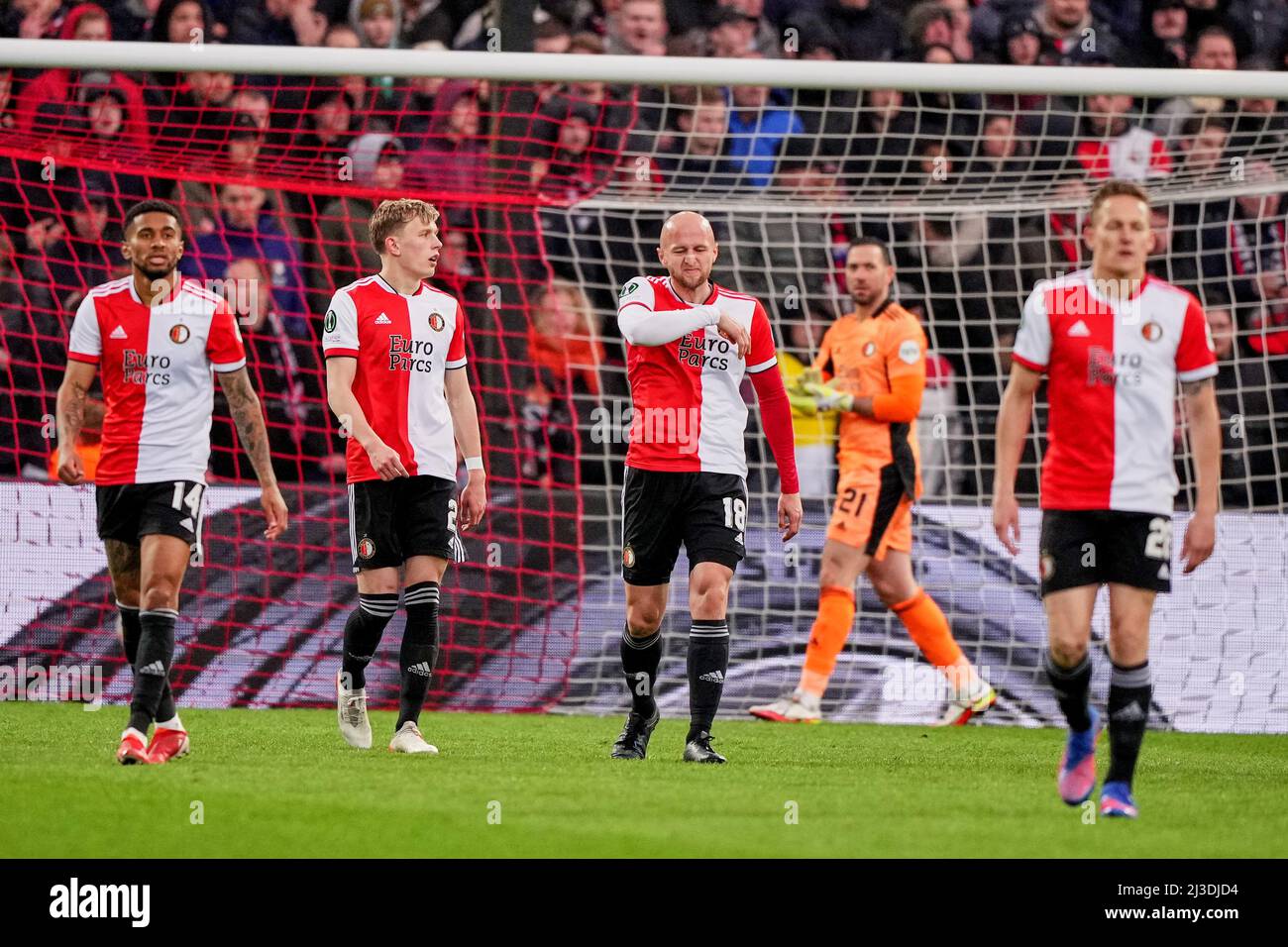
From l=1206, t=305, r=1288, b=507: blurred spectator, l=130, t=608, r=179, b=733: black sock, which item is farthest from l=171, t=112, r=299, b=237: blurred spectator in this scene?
l=1206, t=305, r=1288, b=507: blurred spectator

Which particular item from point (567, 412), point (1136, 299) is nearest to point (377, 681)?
point (567, 412)

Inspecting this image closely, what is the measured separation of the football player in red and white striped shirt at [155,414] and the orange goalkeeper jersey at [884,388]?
10.1 ft

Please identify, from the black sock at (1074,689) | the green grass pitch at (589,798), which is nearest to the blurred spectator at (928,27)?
the green grass pitch at (589,798)

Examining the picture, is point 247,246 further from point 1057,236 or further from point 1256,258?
point 1256,258

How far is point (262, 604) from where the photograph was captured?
8656mm

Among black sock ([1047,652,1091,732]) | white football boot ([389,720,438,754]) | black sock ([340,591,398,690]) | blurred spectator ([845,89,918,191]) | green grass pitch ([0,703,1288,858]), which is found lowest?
green grass pitch ([0,703,1288,858])

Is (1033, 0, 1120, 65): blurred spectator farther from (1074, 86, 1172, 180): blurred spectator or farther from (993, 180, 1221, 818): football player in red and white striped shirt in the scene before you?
(993, 180, 1221, 818): football player in red and white striped shirt

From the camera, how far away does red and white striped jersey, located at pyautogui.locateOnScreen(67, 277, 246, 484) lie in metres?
6.11

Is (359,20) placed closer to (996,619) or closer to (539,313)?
(539,313)

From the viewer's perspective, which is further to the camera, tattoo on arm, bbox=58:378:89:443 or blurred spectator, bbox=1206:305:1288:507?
blurred spectator, bbox=1206:305:1288:507

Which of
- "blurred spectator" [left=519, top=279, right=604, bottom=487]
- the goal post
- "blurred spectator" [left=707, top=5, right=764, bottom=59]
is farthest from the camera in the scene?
"blurred spectator" [left=707, top=5, right=764, bottom=59]

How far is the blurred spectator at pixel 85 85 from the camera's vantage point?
32.2 feet

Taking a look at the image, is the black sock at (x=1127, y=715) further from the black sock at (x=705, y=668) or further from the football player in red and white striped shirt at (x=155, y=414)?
the football player in red and white striped shirt at (x=155, y=414)

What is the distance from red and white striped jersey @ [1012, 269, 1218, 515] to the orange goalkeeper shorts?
301cm
